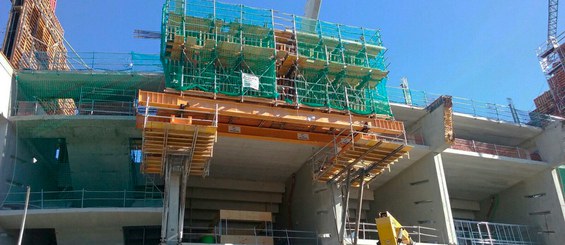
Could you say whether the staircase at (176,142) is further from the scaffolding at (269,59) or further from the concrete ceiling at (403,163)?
the concrete ceiling at (403,163)

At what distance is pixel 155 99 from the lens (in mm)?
18156

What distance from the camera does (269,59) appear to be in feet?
68.3

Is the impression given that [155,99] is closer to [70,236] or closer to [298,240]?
[70,236]

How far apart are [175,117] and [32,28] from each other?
42.2 feet

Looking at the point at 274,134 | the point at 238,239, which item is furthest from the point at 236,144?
the point at 238,239

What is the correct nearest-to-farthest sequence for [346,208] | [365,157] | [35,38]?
[346,208], [365,157], [35,38]

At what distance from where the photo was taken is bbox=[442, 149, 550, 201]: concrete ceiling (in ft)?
88.2

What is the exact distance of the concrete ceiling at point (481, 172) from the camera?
26.9 metres

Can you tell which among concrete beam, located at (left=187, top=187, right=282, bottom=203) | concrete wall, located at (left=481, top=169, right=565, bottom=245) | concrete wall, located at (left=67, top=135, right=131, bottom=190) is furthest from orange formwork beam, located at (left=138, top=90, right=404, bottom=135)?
concrete wall, located at (left=481, top=169, right=565, bottom=245)

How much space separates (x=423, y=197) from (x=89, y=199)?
1639 centimetres

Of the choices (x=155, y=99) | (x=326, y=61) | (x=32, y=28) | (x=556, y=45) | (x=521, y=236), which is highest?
(x=556, y=45)

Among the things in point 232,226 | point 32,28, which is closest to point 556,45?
point 232,226

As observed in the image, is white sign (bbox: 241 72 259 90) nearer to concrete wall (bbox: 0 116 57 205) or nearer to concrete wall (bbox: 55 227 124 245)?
concrete wall (bbox: 55 227 124 245)

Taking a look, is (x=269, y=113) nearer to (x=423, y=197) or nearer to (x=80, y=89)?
(x=80, y=89)
